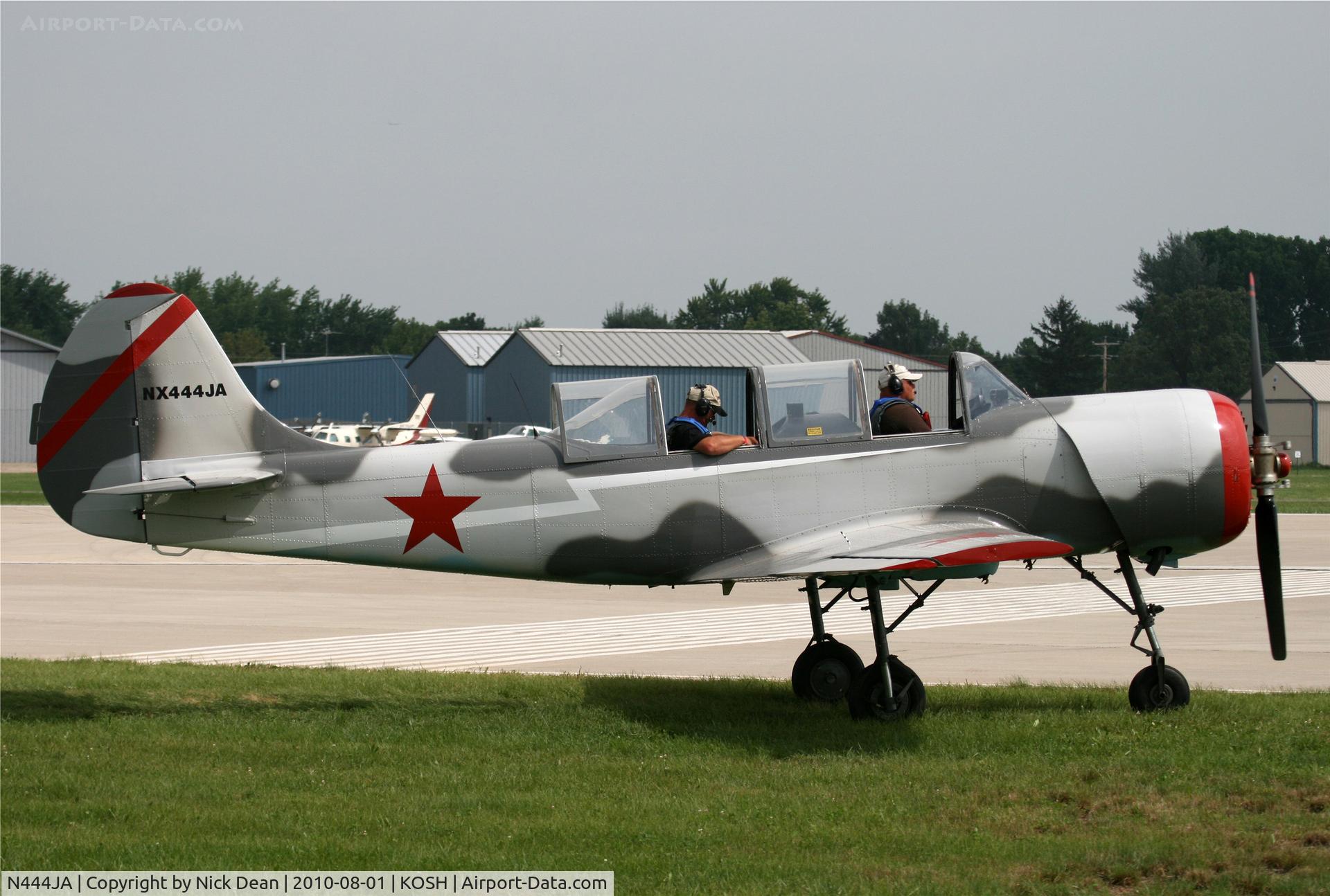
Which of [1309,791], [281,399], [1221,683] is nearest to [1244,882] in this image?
[1309,791]

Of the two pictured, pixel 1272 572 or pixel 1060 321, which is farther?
pixel 1060 321

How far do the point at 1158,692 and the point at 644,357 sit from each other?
4572 cm

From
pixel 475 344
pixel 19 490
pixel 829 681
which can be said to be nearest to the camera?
pixel 829 681

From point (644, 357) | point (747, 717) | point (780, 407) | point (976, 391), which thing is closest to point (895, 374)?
point (976, 391)

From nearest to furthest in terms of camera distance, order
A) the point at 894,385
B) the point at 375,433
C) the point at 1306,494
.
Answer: the point at 894,385 → the point at 1306,494 → the point at 375,433

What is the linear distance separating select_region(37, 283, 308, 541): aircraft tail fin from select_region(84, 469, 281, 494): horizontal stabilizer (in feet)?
0.54

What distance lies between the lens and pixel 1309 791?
6.59 meters

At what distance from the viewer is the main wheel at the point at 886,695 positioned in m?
8.54

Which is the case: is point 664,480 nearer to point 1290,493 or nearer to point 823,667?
point 823,667

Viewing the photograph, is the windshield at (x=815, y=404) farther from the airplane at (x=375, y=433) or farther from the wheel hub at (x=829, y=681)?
the airplane at (x=375, y=433)

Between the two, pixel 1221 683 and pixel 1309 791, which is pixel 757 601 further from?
pixel 1309 791

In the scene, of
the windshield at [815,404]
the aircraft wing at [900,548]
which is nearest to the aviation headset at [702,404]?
the windshield at [815,404]

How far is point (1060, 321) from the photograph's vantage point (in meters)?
67.1

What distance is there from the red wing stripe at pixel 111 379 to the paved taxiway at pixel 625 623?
355cm
